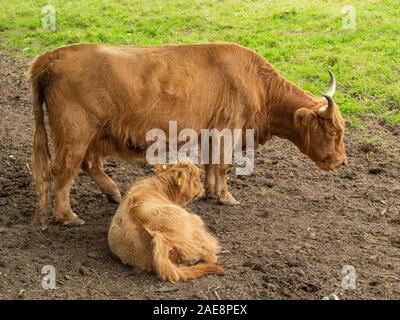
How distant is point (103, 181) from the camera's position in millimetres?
7879

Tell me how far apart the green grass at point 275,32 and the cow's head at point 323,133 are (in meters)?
2.62

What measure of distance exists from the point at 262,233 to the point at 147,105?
Result: 5.52 feet

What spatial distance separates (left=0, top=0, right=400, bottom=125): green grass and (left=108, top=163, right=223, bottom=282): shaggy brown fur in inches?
185

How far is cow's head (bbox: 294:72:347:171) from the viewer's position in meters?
7.76

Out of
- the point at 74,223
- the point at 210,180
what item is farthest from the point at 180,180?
the point at 210,180

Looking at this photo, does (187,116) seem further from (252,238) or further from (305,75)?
(305,75)

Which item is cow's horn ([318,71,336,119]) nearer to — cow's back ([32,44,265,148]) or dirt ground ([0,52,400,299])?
cow's back ([32,44,265,148])

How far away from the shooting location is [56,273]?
6258 mm

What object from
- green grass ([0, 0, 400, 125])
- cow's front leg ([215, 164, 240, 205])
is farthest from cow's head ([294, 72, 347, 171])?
green grass ([0, 0, 400, 125])

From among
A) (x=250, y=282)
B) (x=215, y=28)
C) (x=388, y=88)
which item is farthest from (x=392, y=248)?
(x=215, y=28)

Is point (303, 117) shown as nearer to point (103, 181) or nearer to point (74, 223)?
point (103, 181)

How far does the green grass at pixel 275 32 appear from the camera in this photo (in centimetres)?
1144

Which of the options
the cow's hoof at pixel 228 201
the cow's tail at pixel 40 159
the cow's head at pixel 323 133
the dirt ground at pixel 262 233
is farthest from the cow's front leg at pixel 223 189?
the cow's tail at pixel 40 159

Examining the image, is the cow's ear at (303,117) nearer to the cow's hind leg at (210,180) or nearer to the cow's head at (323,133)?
the cow's head at (323,133)
